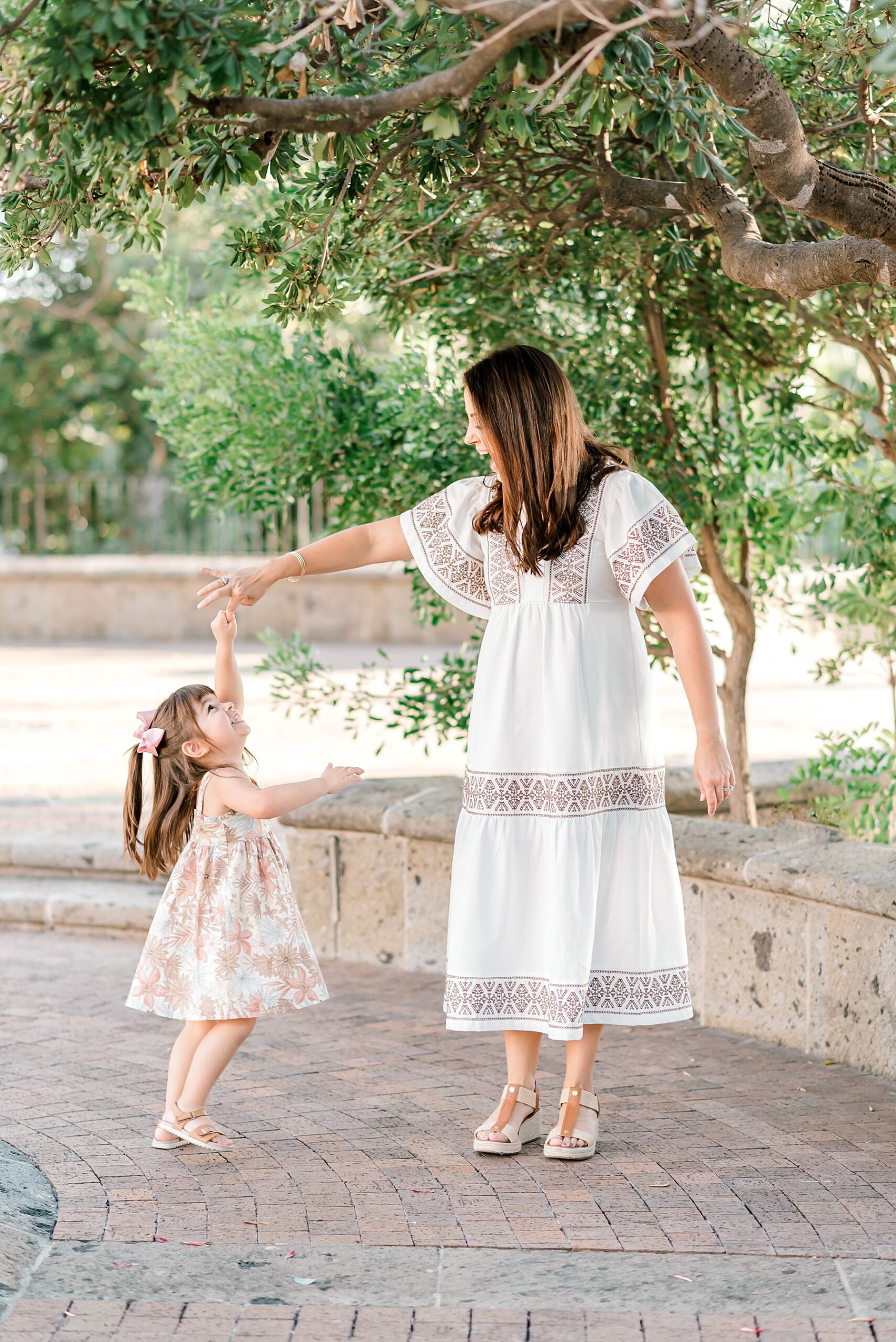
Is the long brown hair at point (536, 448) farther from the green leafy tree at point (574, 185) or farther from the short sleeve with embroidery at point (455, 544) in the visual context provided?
the green leafy tree at point (574, 185)

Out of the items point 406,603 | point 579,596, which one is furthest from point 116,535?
point 579,596

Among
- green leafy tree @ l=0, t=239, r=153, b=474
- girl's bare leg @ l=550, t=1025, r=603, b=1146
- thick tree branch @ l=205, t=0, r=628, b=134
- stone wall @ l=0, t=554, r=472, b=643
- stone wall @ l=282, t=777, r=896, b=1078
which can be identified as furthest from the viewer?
green leafy tree @ l=0, t=239, r=153, b=474

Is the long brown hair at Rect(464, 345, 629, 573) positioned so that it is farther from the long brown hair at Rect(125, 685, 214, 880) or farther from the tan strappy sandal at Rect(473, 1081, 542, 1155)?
the tan strappy sandal at Rect(473, 1081, 542, 1155)

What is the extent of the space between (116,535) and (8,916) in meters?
12.2

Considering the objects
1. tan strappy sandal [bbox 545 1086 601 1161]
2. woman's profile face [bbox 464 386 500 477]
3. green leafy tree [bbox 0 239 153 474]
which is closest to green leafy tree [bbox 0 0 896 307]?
woman's profile face [bbox 464 386 500 477]

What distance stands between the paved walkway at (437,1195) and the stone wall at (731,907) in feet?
0.41

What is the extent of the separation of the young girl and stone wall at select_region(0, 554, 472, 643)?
12.5m

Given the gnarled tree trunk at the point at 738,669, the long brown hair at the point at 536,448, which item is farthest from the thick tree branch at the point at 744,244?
the gnarled tree trunk at the point at 738,669

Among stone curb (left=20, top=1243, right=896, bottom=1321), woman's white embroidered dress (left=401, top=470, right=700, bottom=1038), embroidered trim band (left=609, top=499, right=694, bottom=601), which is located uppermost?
embroidered trim band (left=609, top=499, right=694, bottom=601)

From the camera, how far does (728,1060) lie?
4.31m

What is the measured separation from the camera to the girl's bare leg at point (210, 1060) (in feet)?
11.9

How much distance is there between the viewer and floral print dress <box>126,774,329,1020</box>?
11.8 feet

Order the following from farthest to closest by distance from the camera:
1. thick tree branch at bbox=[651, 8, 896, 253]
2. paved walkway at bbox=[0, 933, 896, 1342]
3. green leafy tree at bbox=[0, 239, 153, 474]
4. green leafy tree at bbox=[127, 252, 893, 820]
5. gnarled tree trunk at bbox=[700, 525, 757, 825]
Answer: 1. green leafy tree at bbox=[0, 239, 153, 474]
2. gnarled tree trunk at bbox=[700, 525, 757, 825]
3. green leafy tree at bbox=[127, 252, 893, 820]
4. thick tree branch at bbox=[651, 8, 896, 253]
5. paved walkway at bbox=[0, 933, 896, 1342]

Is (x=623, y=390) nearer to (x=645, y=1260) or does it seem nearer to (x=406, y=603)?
(x=645, y=1260)
